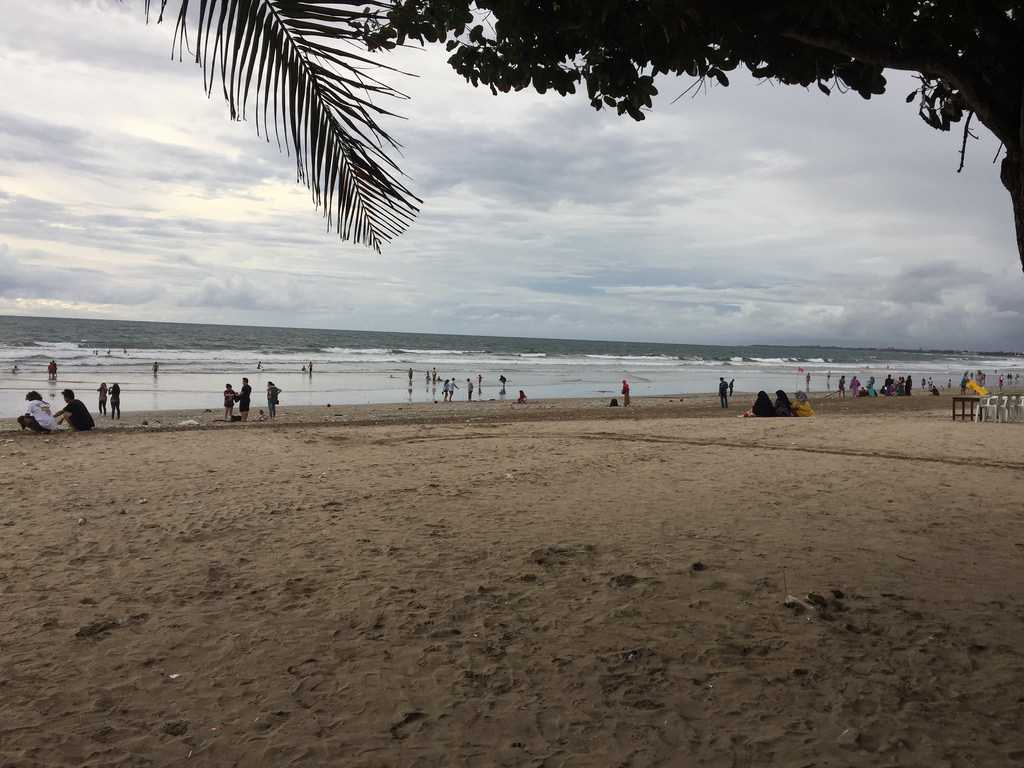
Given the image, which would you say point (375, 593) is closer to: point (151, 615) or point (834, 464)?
point (151, 615)

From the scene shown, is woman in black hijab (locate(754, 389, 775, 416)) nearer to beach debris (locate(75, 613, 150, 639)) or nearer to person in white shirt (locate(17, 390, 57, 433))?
person in white shirt (locate(17, 390, 57, 433))

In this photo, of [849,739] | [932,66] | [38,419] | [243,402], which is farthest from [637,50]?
[243,402]

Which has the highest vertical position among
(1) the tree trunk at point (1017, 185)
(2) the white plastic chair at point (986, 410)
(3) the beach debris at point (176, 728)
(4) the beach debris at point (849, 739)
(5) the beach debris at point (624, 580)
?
(1) the tree trunk at point (1017, 185)

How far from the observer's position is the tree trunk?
328 centimetres

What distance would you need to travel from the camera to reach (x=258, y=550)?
579 centimetres

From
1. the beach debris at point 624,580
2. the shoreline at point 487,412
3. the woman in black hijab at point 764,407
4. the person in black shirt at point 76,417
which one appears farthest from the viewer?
the shoreline at point 487,412

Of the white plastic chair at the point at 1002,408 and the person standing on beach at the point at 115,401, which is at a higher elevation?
the white plastic chair at the point at 1002,408

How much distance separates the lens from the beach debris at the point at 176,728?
3.07 m

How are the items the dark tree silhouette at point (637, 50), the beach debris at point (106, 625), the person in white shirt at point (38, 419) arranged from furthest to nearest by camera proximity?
the person in white shirt at point (38, 419)
the beach debris at point (106, 625)
the dark tree silhouette at point (637, 50)

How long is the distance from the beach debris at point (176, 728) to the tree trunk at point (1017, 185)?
426 centimetres

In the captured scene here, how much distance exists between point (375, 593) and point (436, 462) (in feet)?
17.7

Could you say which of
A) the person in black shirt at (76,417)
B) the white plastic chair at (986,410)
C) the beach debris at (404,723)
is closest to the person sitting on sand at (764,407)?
the white plastic chair at (986,410)

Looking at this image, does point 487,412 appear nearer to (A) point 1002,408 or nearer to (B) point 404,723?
(A) point 1002,408

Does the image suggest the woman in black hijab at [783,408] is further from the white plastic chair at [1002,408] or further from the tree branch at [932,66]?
the tree branch at [932,66]
